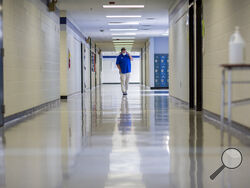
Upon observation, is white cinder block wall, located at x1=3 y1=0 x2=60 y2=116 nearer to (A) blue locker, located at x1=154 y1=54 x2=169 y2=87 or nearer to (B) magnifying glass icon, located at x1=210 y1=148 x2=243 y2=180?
(B) magnifying glass icon, located at x1=210 y1=148 x2=243 y2=180

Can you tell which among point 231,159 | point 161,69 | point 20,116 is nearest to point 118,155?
point 231,159

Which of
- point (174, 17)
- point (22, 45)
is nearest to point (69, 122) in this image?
point (22, 45)

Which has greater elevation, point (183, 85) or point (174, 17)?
point (174, 17)

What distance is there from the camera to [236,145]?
Result: 5.13 meters

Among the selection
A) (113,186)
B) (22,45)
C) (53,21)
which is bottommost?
(113,186)

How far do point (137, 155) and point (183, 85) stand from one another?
7.93 metres

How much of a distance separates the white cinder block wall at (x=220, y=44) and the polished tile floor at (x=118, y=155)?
0.54 meters

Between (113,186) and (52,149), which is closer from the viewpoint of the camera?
(113,186)

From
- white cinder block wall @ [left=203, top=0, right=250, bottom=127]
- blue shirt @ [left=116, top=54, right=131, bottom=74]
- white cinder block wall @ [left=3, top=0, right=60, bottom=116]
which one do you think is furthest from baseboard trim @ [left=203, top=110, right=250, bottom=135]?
blue shirt @ [left=116, top=54, right=131, bottom=74]

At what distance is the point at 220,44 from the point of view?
291 inches

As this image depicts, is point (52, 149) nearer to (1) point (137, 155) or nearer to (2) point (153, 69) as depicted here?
(1) point (137, 155)

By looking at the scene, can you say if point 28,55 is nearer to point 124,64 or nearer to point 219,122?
point 219,122

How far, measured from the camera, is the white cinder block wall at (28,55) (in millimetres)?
8008

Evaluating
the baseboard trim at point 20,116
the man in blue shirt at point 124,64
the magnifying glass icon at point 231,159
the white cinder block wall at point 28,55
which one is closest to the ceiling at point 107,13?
the white cinder block wall at point 28,55
